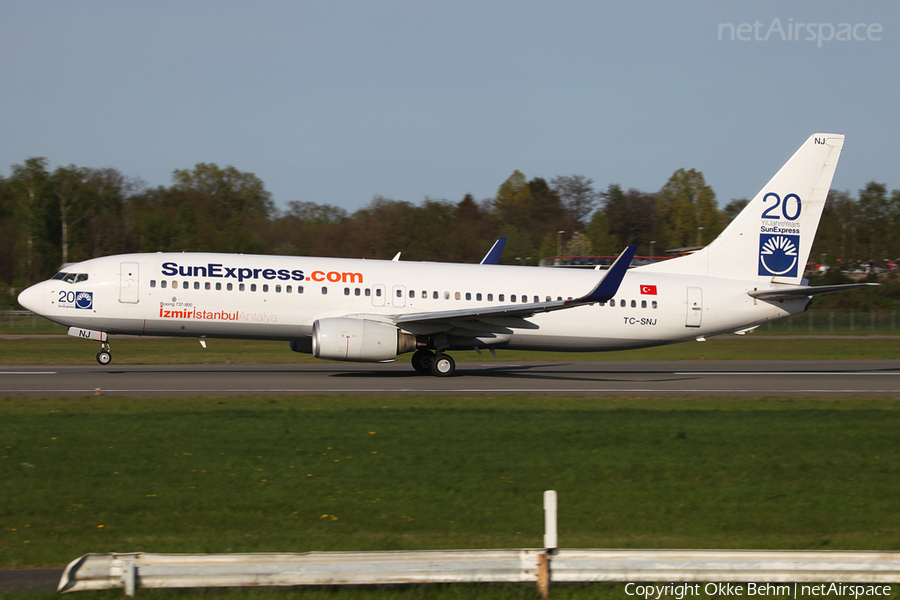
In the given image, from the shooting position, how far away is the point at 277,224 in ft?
299

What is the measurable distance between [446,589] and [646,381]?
18.0 m

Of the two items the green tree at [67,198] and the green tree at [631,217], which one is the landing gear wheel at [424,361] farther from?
the green tree at [631,217]

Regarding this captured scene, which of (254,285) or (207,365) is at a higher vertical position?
(254,285)

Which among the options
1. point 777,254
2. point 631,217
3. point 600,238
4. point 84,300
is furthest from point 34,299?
point 631,217

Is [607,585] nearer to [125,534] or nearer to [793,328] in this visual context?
[125,534]

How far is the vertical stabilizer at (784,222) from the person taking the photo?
2530 centimetres

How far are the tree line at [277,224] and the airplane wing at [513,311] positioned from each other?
56.4m

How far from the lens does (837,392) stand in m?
21.0

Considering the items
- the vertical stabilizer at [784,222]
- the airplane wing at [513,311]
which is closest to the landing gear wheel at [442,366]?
the airplane wing at [513,311]

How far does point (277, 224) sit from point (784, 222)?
240 feet

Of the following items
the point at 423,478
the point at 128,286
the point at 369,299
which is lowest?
the point at 423,478

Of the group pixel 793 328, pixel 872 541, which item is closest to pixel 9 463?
pixel 872 541

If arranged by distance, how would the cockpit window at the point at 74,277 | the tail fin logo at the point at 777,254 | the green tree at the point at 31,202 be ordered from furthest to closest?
the green tree at the point at 31,202, the tail fin logo at the point at 777,254, the cockpit window at the point at 74,277

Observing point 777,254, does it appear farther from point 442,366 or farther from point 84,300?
point 84,300
